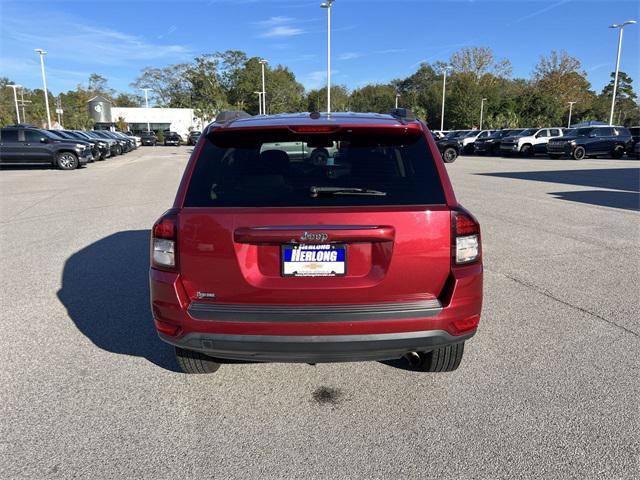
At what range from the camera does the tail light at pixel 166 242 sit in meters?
2.67

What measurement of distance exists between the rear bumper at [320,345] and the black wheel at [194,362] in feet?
1.66

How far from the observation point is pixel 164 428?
274cm

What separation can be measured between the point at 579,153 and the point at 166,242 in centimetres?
2935

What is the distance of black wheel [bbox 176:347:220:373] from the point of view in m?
3.16

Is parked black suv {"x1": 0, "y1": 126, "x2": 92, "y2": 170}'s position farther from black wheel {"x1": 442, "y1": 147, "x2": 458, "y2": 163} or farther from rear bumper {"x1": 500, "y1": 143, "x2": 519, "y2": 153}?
rear bumper {"x1": 500, "y1": 143, "x2": 519, "y2": 153}

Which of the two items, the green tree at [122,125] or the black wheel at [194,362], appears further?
the green tree at [122,125]

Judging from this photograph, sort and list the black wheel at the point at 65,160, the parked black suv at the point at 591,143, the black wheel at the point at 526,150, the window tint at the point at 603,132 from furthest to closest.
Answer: the black wheel at the point at 526,150
the window tint at the point at 603,132
the parked black suv at the point at 591,143
the black wheel at the point at 65,160

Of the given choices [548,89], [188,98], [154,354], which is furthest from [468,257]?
[188,98]

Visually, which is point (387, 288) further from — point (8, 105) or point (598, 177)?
point (8, 105)

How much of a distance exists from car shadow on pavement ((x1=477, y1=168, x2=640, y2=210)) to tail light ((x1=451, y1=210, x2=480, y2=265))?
9500mm

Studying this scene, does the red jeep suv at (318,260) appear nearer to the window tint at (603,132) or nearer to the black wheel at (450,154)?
the black wheel at (450,154)

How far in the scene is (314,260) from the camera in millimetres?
2572

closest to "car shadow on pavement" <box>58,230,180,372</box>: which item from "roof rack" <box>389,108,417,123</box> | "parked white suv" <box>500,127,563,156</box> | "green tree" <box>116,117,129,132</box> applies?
"roof rack" <box>389,108,417,123</box>

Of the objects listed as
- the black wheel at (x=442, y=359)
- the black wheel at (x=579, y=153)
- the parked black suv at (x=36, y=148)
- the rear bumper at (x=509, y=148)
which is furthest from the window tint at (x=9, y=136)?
the black wheel at (x=579, y=153)
